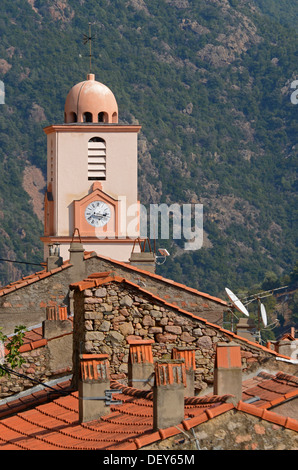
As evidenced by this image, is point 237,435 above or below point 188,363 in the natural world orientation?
below

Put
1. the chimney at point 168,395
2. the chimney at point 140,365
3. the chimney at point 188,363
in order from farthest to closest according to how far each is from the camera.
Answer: the chimney at point 140,365 → the chimney at point 188,363 → the chimney at point 168,395

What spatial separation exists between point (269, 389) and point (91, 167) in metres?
36.5

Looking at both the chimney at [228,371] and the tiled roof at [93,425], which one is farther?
the chimney at [228,371]

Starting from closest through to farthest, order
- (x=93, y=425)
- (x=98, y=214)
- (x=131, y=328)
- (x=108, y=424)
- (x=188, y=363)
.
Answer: (x=108, y=424) < (x=93, y=425) < (x=188, y=363) < (x=131, y=328) < (x=98, y=214)

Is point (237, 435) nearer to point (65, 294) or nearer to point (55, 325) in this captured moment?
point (55, 325)

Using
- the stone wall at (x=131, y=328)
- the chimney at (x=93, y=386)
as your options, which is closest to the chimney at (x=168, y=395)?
the chimney at (x=93, y=386)

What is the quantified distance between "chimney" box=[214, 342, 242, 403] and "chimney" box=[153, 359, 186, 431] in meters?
1.41

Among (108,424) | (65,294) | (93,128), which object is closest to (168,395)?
(108,424)

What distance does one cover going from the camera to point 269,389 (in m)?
19.0

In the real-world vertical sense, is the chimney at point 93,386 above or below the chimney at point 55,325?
below

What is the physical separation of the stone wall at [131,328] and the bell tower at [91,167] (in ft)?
107

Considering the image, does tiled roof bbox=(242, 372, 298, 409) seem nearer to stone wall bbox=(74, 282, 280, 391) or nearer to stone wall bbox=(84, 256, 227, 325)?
stone wall bbox=(74, 282, 280, 391)

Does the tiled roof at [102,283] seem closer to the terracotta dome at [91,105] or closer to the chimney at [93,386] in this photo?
the chimney at [93,386]

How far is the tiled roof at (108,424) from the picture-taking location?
14.9 meters
